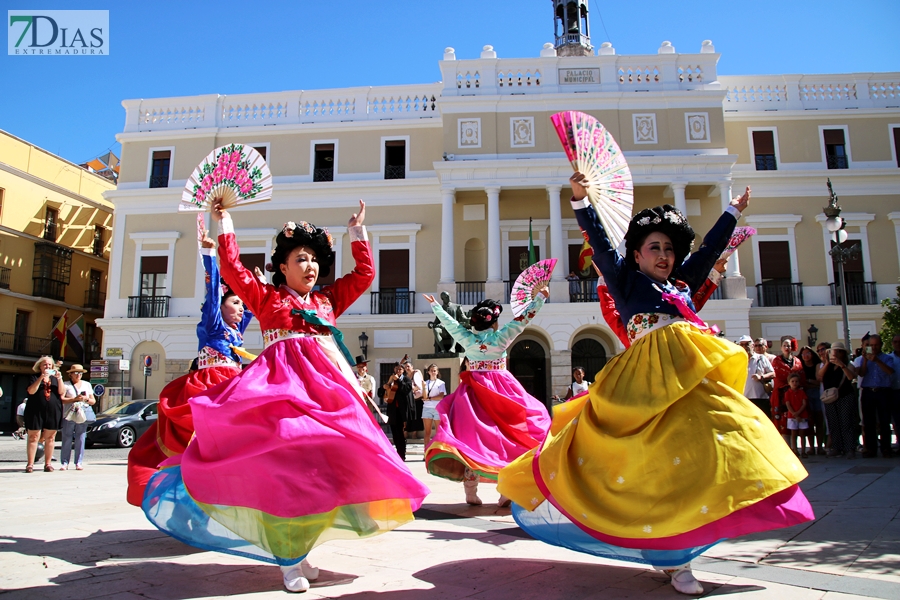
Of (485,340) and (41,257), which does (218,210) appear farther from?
(41,257)

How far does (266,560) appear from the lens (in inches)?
126

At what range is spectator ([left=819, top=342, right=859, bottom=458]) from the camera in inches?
365

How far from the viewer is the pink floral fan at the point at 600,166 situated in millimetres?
3723

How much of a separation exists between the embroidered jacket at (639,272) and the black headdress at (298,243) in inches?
60.4

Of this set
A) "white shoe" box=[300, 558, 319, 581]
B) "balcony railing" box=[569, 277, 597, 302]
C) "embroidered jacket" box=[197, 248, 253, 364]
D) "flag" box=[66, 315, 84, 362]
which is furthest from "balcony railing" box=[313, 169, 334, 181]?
"white shoe" box=[300, 558, 319, 581]

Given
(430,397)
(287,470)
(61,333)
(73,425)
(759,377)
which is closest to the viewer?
(287,470)

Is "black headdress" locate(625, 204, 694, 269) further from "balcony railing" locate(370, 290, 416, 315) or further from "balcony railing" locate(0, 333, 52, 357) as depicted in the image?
"balcony railing" locate(0, 333, 52, 357)

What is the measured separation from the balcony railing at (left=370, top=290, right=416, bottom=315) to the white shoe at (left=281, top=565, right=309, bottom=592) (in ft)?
71.6

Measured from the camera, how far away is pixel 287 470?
3051mm

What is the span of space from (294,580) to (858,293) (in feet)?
87.1

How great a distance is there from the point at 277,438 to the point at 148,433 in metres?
2.42

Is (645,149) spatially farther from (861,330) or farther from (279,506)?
(279,506)

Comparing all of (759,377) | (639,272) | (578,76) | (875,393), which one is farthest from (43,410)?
(578,76)

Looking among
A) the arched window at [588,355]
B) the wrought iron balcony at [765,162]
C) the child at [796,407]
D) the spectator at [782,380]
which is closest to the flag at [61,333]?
the arched window at [588,355]
